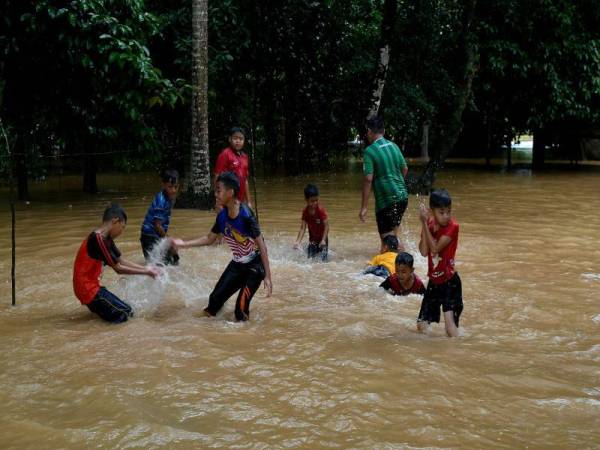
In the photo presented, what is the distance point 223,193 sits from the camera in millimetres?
5445

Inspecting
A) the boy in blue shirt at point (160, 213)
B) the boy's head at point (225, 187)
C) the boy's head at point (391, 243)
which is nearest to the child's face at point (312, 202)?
the boy's head at point (391, 243)

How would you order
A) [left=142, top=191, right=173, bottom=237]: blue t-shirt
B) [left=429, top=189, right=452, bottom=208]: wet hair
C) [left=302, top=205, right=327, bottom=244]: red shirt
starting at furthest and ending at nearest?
[left=302, top=205, right=327, bottom=244]: red shirt, [left=142, top=191, right=173, bottom=237]: blue t-shirt, [left=429, top=189, right=452, bottom=208]: wet hair

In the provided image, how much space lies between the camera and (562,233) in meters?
10.3

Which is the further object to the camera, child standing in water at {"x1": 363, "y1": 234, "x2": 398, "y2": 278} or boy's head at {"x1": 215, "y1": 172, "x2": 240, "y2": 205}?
child standing in water at {"x1": 363, "y1": 234, "x2": 398, "y2": 278}

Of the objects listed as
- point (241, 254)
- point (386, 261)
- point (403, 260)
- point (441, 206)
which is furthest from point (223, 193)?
point (386, 261)

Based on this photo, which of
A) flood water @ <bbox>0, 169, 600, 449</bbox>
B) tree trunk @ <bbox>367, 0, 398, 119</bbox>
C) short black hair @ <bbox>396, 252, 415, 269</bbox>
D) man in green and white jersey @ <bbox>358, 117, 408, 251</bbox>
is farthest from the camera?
tree trunk @ <bbox>367, 0, 398, 119</bbox>

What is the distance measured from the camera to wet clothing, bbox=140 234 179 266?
762 cm

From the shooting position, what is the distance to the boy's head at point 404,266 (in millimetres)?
6295

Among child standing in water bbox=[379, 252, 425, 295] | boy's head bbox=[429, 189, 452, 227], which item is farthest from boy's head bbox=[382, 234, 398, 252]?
boy's head bbox=[429, 189, 452, 227]

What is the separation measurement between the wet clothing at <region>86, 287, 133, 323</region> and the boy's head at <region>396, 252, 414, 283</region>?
2.55 meters

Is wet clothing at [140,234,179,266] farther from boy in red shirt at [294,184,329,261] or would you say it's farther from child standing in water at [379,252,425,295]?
child standing in water at [379,252,425,295]

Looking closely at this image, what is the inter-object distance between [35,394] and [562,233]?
8479mm

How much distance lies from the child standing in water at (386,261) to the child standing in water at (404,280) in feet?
2.21

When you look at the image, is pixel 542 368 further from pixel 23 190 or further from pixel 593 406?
pixel 23 190
